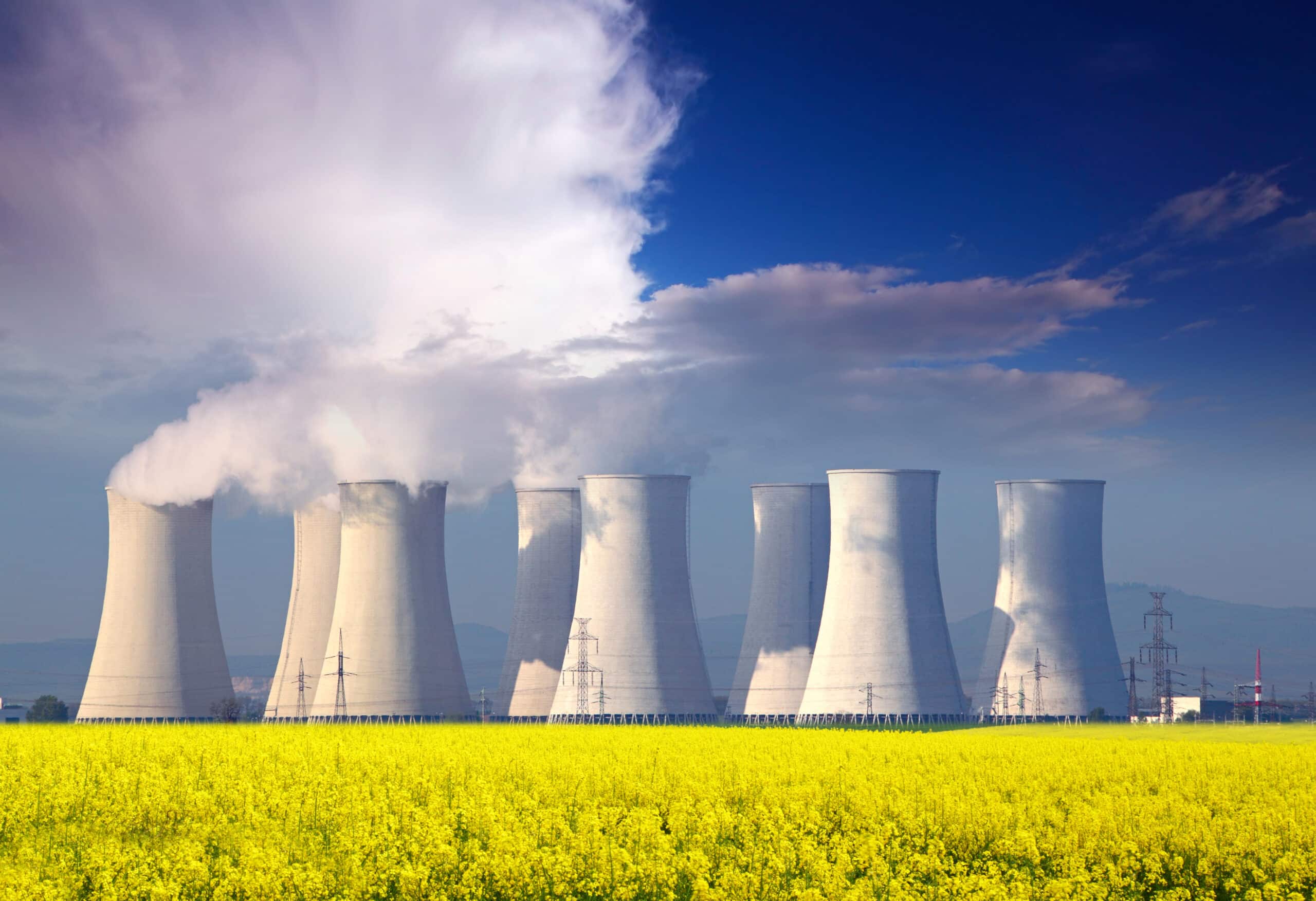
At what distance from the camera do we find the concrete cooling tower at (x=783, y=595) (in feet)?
125

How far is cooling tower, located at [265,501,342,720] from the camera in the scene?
38.5 metres

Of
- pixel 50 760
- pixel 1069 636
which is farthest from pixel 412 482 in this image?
pixel 50 760

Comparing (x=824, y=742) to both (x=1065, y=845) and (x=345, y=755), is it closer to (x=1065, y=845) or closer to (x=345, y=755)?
(x=345, y=755)

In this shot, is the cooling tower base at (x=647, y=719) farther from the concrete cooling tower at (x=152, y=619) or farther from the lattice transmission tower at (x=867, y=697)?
the concrete cooling tower at (x=152, y=619)

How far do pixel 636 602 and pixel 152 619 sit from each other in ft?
40.5

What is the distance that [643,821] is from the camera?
8.59 metres

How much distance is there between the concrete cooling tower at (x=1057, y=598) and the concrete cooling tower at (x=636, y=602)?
31.9 ft

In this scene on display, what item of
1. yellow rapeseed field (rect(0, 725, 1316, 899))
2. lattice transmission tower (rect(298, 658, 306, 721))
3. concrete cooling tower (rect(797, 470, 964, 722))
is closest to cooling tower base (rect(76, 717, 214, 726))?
lattice transmission tower (rect(298, 658, 306, 721))

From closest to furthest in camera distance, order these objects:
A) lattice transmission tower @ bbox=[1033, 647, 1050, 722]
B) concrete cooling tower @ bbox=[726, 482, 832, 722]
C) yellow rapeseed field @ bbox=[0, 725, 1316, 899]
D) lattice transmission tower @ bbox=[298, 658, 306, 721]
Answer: yellow rapeseed field @ bbox=[0, 725, 1316, 899] → lattice transmission tower @ bbox=[1033, 647, 1050, 722] → lattice transmission tower @ bbox=[298, 658, 306, 721] → concrete cooling tower @ bbox=[726, 482, 832, 722]

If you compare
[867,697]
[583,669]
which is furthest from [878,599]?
[583,669]

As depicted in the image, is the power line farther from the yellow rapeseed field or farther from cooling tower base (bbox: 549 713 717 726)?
the yellow rapeseed field

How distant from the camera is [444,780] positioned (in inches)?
496

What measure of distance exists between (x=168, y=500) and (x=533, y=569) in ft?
35.4

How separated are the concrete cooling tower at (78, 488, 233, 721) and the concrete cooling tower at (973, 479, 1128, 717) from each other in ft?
70.8
